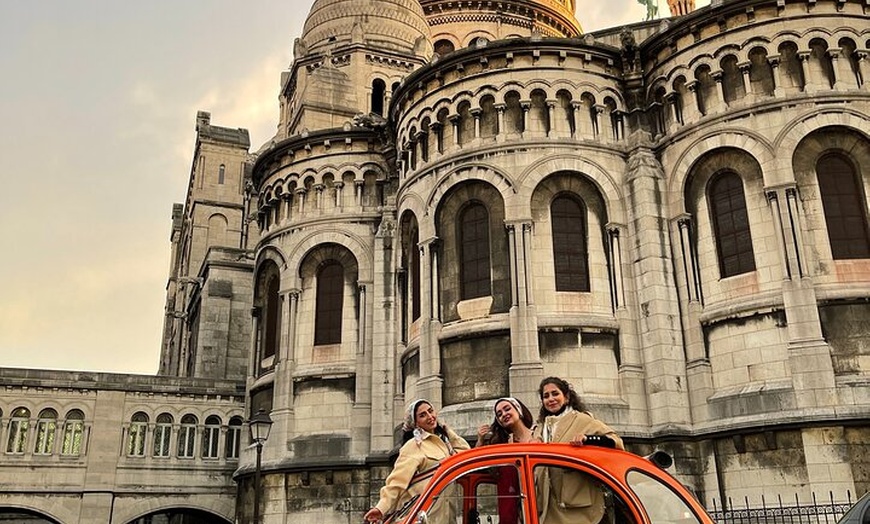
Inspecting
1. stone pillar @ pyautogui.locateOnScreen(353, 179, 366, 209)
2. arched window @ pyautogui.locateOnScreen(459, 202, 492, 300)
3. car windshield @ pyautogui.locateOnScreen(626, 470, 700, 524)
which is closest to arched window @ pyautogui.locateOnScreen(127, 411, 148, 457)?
stone pillar @ pyautogui.locateOnScreen(353, 179, 366, 209)

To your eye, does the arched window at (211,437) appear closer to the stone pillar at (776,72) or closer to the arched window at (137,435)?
the arched window at (137,435)

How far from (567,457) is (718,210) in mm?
15878

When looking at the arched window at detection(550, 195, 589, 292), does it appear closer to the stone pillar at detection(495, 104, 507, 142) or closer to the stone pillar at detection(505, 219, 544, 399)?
the stone pillar at detection(505, 219, 544, 399)

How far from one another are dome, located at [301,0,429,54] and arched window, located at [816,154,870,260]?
2340 centimetres

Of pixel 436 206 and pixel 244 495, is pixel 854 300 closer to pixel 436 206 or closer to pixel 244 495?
pixel 436 206

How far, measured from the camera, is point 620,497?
502 cm

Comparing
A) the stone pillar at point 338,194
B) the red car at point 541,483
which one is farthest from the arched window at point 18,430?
the red car at point 541,483

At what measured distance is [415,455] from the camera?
587 cm

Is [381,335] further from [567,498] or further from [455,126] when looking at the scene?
[567,498]

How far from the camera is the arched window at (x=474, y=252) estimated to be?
66.6 ft

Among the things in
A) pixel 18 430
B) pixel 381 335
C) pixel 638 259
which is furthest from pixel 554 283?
pixel 18 430

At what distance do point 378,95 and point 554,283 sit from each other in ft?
67.7

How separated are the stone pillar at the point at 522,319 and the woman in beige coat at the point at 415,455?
12018mm

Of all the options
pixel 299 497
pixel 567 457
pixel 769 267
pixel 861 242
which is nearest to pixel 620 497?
pixel 567 457
